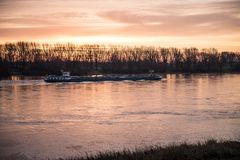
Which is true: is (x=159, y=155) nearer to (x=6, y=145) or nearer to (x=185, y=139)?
(x=185, y=139)

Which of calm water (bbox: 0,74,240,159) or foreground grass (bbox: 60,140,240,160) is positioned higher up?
foreground grass (bbox: 60,140,240,160)

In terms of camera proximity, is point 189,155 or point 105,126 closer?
point 189,155

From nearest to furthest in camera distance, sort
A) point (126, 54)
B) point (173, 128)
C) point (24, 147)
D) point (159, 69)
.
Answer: point (24, 147) < point (173, 128) < point (159, 69) < point (126, 54)

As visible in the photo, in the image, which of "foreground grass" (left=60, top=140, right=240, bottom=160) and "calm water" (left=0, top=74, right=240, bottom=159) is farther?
"calm water" (left=0, top=74, right=240, bottom=159)

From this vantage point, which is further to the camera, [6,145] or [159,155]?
[6,145]

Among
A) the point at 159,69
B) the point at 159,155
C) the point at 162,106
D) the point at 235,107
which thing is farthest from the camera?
the point at 159,69

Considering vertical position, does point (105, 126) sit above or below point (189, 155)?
below

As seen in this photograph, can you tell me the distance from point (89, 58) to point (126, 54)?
1136cm

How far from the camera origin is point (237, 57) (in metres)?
115

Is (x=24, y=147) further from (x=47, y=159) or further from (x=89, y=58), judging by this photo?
(x=89, y=58)

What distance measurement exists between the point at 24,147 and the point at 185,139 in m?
→ 4.91

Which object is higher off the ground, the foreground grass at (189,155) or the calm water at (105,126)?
the foreground grass at (189,155)

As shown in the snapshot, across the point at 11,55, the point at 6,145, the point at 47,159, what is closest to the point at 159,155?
the point at 47,159

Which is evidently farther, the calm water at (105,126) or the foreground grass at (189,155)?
the calm water at (105,126)
